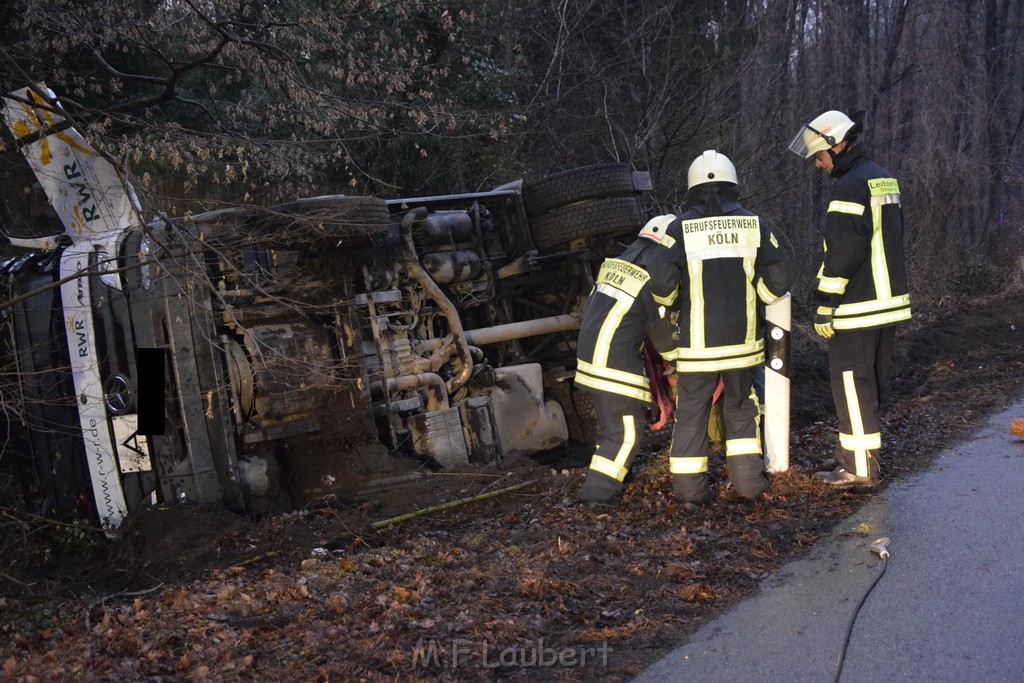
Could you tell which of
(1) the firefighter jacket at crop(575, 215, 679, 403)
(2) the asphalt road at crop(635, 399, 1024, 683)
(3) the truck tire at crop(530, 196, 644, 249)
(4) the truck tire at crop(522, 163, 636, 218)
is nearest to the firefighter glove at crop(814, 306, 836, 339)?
(1) the firefighter jacket at crop(575, 215, 679, 403)

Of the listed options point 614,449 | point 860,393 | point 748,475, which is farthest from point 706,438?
point 860,393

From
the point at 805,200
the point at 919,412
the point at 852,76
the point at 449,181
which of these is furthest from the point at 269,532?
the point at 852,76

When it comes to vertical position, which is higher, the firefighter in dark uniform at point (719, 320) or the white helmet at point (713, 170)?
the white helmet at point (713, 170)

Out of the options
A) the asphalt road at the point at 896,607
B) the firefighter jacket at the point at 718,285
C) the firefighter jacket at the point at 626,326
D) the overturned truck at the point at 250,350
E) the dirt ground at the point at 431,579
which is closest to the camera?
the asphalt road at the point at 896,607

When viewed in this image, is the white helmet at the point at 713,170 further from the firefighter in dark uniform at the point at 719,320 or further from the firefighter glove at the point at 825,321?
the firefighter glove at the point at 825,321

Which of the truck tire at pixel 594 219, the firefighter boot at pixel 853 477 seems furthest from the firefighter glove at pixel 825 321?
the truck tire at pixel 594 219

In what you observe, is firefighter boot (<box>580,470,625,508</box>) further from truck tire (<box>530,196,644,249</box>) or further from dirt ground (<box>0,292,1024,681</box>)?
truck tire (<box>530,196,644,249</box>)

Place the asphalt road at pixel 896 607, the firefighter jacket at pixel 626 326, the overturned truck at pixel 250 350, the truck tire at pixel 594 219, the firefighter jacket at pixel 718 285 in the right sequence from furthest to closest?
the truck tire at pixel 594 219 < the overturned truck at pixel 250 350 < the firefighter jacket at pixel 626 326 < the firefighter jacket at pixel 718 285 < the asphalt road at pixel 896 607

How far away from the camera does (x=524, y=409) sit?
24.1ft

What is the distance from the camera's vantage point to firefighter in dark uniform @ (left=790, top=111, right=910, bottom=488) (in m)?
5.40

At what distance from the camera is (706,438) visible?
5387mm

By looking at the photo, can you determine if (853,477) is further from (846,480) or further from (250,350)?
(250,350)

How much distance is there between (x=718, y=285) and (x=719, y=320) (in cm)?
19

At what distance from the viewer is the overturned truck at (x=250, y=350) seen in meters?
5.97
